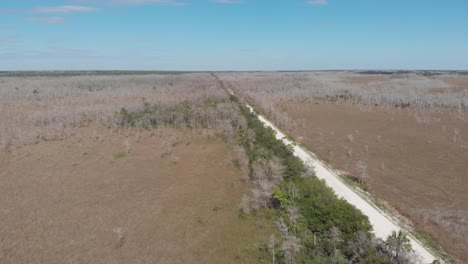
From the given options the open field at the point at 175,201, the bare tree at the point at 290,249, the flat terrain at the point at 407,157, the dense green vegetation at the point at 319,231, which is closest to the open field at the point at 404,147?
the flat terrain at the point at 407,157

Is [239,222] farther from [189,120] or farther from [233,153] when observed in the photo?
[189,120]

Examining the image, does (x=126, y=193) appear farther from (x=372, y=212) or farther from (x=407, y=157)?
(x=407, y=157)

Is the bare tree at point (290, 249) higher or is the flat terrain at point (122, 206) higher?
the bare tree at point (290, 249)

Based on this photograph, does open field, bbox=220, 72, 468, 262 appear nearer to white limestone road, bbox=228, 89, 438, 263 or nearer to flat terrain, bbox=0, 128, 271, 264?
white limestone road, bbox=228, 89, 438, 263

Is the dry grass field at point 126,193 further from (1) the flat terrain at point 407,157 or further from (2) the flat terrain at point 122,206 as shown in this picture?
(1) the flat terrain at point 407,157

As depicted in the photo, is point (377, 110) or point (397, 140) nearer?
point (397, 140)

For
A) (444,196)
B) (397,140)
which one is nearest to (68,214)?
(444,196)

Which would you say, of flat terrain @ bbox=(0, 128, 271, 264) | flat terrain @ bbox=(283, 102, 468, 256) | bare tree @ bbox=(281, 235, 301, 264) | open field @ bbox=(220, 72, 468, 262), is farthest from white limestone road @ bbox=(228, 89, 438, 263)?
flat terrain @ bbox=(0, 128, 271, 264)

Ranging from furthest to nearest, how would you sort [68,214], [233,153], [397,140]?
[397,140], [233,153], [68,214]
